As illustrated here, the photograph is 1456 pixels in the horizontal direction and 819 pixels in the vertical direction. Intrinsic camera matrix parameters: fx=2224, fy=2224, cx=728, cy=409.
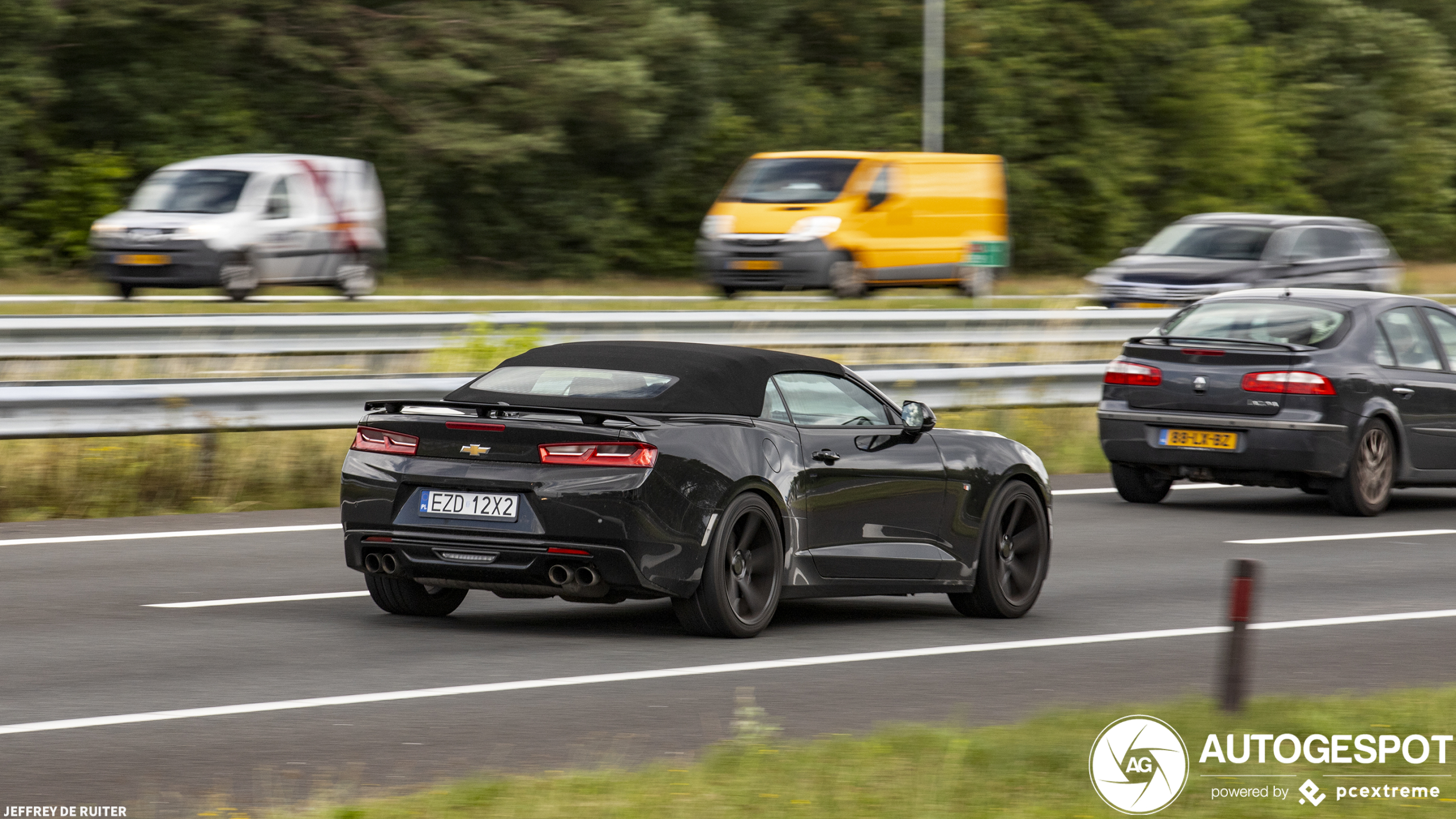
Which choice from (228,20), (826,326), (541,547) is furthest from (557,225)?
(541,547)

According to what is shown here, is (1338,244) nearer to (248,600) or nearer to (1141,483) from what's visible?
(1141,483)

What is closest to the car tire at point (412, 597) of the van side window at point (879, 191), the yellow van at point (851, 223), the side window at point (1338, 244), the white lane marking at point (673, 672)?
the white lane marking at point (673, 672)

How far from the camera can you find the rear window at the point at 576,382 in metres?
9.19

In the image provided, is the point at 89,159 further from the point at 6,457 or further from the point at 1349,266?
the point at 6,457

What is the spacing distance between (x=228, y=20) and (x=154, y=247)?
12.0 metres

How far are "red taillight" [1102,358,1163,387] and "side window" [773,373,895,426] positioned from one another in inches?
210

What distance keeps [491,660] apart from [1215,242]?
68.5ft

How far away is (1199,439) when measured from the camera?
14.7 m

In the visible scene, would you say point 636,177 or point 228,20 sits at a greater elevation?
point 228,20

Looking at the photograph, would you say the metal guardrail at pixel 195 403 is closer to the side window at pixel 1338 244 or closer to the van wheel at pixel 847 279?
the van wheel at pixel 847 279

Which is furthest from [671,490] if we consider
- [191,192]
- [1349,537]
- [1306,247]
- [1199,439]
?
[1306,247]

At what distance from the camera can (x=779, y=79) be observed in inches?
1822

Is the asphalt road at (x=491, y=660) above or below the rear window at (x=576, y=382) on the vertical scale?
below

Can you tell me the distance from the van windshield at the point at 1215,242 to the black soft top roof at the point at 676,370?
18718 millimetres
